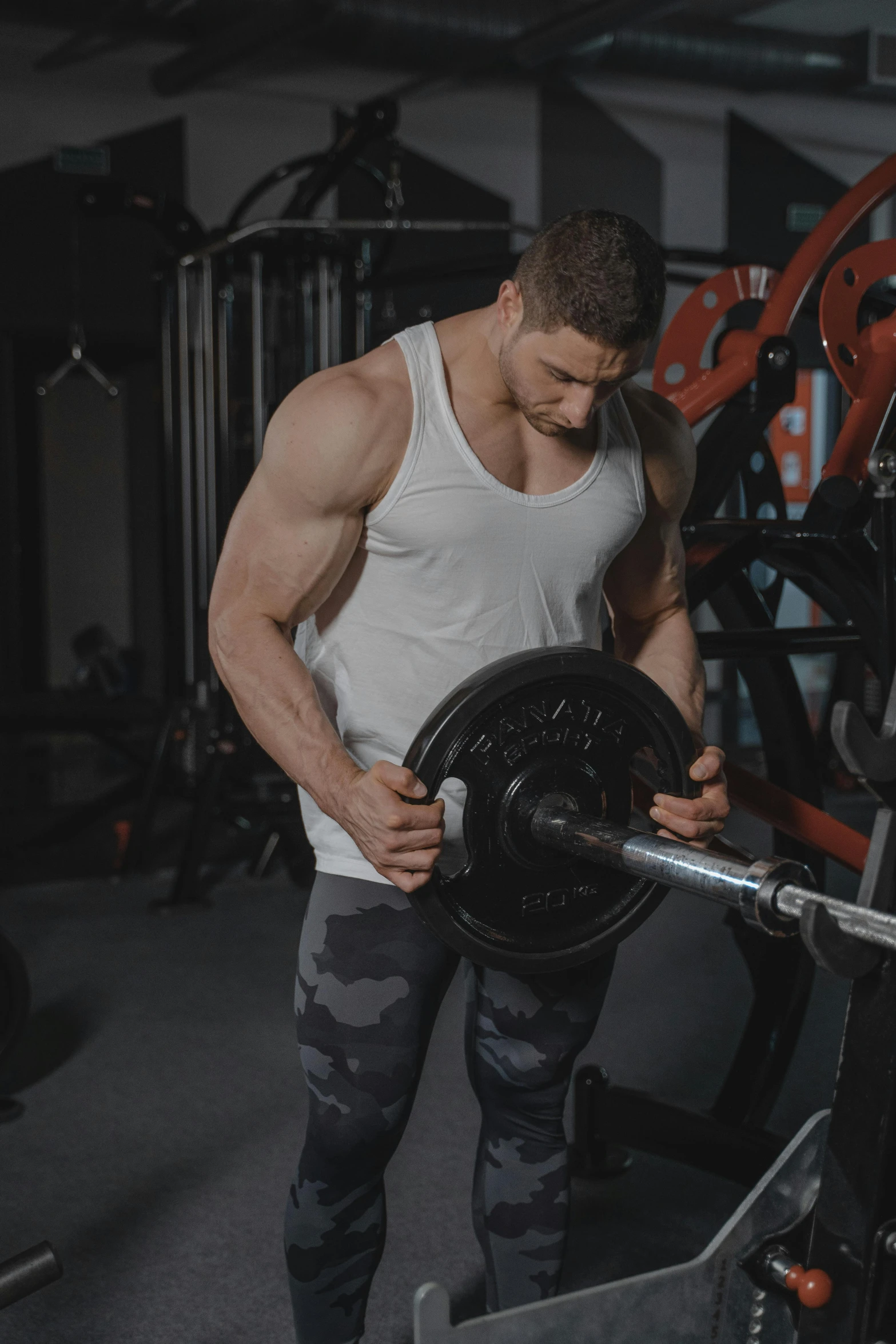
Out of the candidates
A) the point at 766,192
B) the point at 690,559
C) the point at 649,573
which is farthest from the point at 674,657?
the point at 766,192

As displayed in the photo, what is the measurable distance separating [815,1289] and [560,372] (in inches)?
31.6

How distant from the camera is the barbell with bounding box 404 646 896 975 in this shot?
3.49ft

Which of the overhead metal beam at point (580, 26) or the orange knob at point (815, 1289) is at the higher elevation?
the overhead metal beam at point (580, 26)

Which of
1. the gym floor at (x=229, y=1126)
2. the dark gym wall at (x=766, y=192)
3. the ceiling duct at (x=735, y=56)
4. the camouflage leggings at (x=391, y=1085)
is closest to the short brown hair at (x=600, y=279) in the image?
the camouflage leggings at (x=391, y=1085)

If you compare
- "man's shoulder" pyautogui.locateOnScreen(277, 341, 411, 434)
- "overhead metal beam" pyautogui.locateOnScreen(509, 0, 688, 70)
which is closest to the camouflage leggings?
"man's shoulder" pyautogui.locateOnScreen(277, 341, 411, 434)

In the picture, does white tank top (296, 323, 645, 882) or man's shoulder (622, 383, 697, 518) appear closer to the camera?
white tank top (296, 323, 645, 882)

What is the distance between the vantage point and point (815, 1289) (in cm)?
98

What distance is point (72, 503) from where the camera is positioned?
689cm

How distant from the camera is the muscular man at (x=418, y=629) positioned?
3.63ft

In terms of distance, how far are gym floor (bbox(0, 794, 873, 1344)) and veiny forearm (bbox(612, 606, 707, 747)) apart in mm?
896

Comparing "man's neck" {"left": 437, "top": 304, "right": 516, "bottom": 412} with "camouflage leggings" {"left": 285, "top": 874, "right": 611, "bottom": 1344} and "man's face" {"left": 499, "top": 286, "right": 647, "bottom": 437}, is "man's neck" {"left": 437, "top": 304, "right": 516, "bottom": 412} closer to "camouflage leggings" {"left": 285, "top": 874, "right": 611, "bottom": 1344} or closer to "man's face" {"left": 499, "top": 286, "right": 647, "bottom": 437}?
"man's face" {"left": 499, "top": 286, "right": 647, "bottom": 437}

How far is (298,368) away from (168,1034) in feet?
6.40

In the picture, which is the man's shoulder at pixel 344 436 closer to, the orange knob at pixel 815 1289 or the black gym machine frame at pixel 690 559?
the black gym machine frame at pixel 690 559

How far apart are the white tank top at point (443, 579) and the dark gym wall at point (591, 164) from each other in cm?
458
